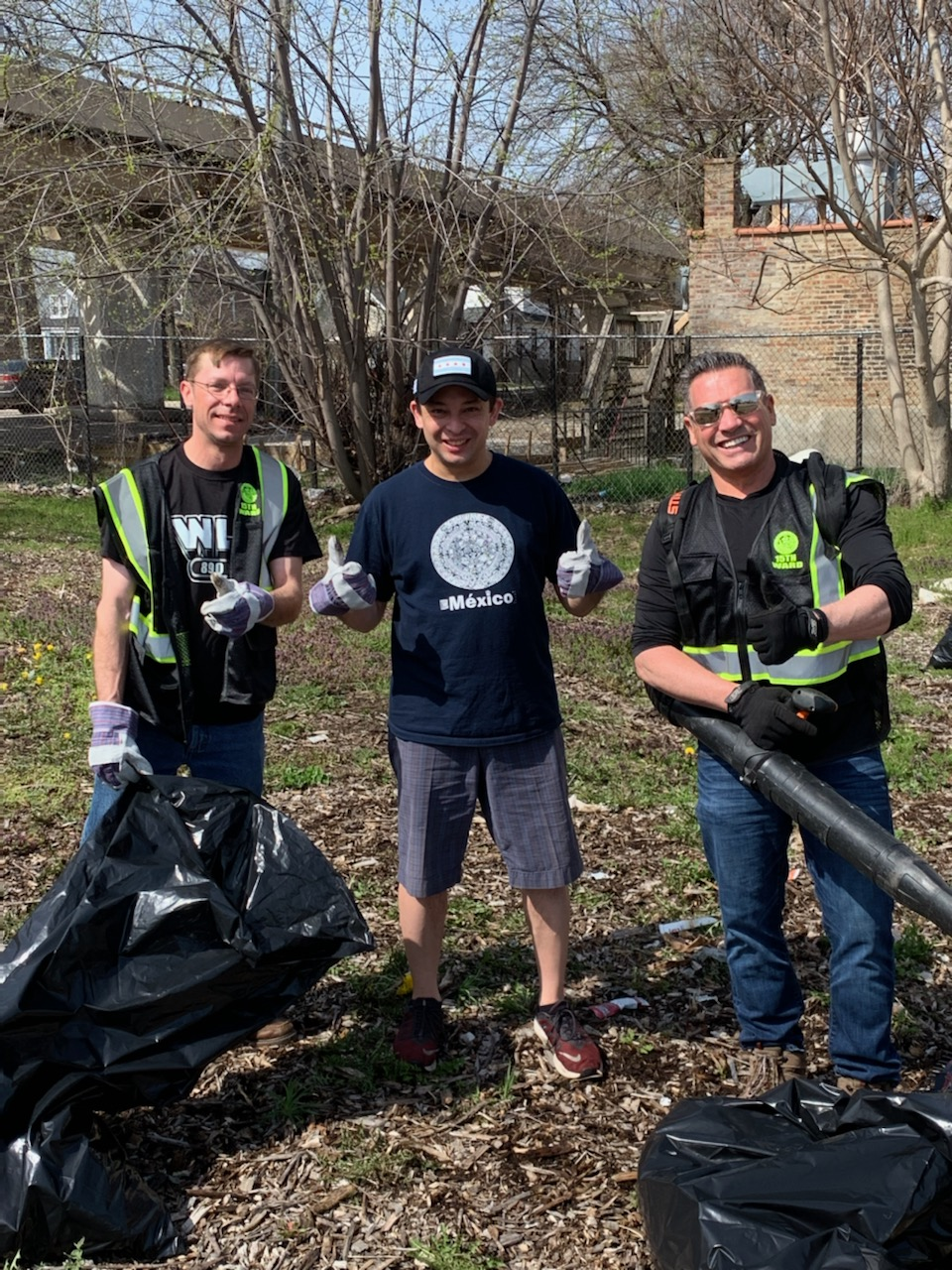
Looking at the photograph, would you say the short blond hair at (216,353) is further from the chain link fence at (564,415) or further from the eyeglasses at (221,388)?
the chain link fence at (564,415)

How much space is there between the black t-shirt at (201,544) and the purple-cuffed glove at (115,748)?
223mm

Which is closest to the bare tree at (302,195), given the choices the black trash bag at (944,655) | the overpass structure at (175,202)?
the overpass structure at (175,202)

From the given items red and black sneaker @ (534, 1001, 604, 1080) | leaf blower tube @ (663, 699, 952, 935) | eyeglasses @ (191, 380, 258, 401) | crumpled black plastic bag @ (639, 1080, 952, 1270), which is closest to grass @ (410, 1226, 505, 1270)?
crumpled black plastic bag @ (639, 1080, 952, 1270)

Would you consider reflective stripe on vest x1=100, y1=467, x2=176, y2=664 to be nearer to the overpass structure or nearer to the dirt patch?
the dirt patch

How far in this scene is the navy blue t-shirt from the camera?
3.15m

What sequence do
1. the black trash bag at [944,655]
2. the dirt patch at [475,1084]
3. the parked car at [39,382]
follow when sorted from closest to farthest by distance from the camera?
the dirt patch at [475,1084] → the black trash bag at [944,655] → the parked car at [39,382]

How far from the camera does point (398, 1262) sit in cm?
264

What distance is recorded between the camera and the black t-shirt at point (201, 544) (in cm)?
320

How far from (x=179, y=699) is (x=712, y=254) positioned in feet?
53.8

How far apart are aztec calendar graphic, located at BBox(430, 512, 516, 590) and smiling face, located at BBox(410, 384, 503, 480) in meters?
0.14

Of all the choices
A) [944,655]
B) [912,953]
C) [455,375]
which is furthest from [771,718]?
[944,655]

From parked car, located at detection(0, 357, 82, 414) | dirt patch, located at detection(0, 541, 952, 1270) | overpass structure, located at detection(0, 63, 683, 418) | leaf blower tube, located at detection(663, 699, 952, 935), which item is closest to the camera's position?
leaf blower tube, located at detection(663, 699, 952, 935)

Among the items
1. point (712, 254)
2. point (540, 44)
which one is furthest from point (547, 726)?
point (712, 254)

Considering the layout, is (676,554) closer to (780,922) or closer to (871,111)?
(780,922)
